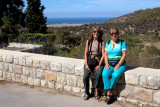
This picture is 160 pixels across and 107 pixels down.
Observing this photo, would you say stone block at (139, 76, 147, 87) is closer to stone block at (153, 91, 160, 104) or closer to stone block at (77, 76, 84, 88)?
stone block at (153, 91, 160, 104)

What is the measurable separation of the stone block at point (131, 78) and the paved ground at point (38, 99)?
22.0 inches

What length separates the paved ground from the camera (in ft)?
12.7

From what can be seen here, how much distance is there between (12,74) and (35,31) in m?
13.6

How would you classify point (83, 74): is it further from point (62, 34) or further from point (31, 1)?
point (31, 1)

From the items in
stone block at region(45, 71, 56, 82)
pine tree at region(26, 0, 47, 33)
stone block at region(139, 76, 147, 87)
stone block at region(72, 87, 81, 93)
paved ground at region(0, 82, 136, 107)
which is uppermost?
pine tree at region(26, 0, 47, 33)

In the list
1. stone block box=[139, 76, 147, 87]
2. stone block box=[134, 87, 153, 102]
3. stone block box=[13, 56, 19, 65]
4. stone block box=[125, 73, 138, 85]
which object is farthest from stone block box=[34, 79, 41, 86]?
stone block box=[139, 76, 147, 87]

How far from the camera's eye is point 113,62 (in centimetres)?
376

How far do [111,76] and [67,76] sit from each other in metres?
1.14

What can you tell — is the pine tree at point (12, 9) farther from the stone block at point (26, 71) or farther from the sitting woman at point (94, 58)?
the sitting woman at point (94, 58)

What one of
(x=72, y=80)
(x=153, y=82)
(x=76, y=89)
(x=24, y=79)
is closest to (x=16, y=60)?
(x=24, y=79)

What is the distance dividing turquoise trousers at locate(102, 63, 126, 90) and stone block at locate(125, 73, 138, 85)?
14cm

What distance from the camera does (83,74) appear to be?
4.06 meters

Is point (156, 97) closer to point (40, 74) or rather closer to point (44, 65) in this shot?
point (44, 65)

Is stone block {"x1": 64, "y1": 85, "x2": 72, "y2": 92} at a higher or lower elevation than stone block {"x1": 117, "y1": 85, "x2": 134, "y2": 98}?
lower
